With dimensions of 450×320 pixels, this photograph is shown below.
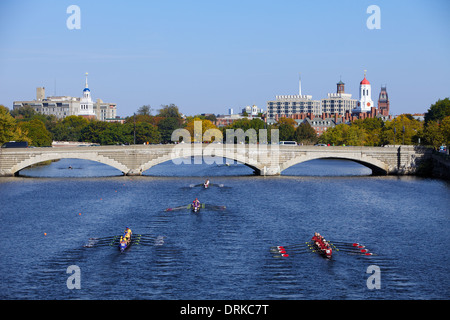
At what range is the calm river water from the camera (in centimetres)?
4266

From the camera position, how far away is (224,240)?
56.3 m

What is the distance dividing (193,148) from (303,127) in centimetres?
9247

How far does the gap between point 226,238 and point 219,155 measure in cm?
5048

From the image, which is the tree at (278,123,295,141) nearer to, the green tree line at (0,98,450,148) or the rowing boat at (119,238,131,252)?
the green tree line at (0,98,450,148)

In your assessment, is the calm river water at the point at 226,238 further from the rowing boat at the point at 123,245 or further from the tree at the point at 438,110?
the tree at the point at 438,110

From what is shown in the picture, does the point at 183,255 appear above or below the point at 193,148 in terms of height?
below

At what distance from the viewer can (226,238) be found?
187ft

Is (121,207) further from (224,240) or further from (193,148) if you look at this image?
(193,148)

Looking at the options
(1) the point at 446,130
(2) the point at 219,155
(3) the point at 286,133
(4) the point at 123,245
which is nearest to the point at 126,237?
(4) the point at 123,245

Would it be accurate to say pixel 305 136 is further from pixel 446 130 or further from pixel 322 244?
pixel 322 244

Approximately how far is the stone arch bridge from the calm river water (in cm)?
706

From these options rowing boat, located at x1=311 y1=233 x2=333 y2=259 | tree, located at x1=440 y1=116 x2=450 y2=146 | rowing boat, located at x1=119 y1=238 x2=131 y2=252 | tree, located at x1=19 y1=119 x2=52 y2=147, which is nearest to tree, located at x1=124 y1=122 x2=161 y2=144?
tree, located at x1=19 y1=119 x2=52 y2=147

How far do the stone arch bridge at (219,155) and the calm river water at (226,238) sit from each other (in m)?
7.06
